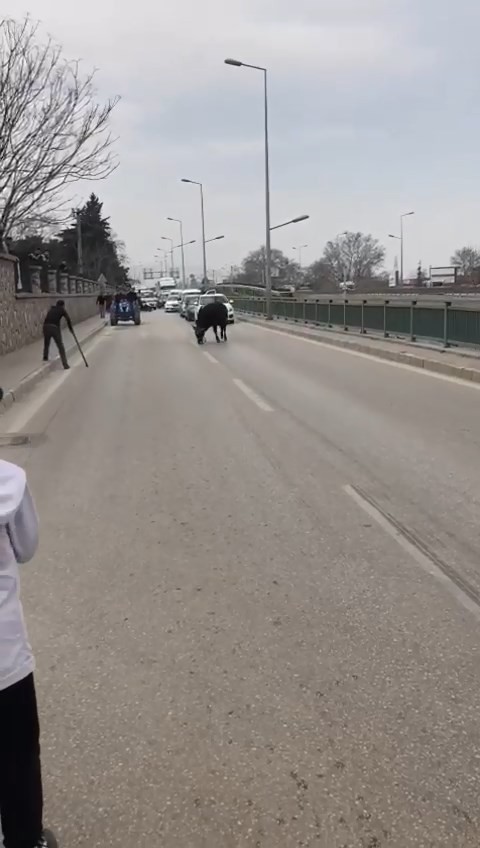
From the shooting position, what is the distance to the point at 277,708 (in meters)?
3.27

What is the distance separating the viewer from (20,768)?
2.26m

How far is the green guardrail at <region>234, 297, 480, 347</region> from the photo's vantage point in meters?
17.0

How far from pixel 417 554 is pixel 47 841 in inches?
129

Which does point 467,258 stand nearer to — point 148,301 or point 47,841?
point 148,301

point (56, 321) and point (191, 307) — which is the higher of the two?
point (56, 321)

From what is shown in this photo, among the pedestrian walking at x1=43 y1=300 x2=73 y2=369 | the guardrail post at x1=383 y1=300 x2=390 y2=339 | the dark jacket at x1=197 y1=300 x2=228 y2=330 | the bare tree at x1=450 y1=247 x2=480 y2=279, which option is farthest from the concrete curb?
the bare tree at x1=450 y1=247 x2=480 y2=279

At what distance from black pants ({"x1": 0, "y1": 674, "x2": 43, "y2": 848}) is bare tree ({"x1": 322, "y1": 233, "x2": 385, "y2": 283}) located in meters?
123

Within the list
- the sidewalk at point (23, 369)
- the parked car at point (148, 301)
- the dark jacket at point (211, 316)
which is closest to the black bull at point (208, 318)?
the dark jacket at point (211, 316)

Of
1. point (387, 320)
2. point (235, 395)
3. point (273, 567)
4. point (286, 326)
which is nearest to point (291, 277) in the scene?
point (286, 326)

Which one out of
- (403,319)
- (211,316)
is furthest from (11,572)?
(211,316)

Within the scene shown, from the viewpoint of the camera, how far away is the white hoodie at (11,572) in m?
2.11

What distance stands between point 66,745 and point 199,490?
12.8ft

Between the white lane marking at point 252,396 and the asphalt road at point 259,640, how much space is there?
2.76m

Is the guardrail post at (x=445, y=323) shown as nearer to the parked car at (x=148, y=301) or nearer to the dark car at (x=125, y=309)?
the dark car at (x=125, y=309)
